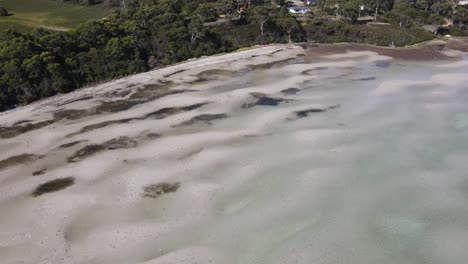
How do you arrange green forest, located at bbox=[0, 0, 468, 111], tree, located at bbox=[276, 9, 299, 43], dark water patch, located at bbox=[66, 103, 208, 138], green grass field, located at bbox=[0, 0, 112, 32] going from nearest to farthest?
dark water patch, located at bbox=[66, 103, 208, 138] → green forest, located at bbox=[0, 0, 468, 111] → tree, located at bbox=[276, 9, 299, 43] → green grass field, located at bbox=[0, 0, 112, 32]

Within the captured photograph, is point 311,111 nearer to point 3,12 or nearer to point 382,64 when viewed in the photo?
point 382,64

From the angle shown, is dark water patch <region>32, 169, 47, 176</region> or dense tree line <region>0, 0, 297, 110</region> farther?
dense tree line <region>0, 0, 297, 110</region>

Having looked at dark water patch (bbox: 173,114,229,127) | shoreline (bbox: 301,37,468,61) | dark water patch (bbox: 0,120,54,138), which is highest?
→ shoreline (bbox: 301,37,468,61)

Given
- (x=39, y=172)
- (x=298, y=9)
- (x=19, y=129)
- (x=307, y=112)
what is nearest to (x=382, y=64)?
(x=307, y=112)

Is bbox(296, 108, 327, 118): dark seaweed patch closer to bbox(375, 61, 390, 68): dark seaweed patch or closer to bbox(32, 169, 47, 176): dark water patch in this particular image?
bbox(375, 61, 390, 68): dark seaweed patch

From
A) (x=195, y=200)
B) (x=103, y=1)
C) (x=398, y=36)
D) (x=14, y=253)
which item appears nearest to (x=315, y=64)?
(x=398, y=36)

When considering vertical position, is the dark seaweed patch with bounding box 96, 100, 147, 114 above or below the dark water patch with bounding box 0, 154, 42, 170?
above

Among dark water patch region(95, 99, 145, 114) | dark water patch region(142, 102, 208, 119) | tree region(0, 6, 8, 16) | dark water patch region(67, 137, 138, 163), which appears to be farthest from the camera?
tree region(0, 6, 8, 16)

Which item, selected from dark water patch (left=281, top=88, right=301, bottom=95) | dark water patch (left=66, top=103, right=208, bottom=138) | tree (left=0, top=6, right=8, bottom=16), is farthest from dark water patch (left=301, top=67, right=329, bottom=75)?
tree (left=0, top=6, right=8, bottom=16)
